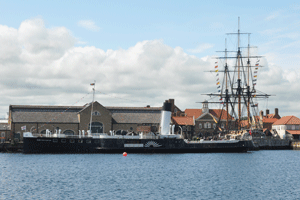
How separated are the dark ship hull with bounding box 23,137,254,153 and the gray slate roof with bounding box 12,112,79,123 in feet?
94.2

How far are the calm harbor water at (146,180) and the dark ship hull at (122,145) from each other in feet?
38.3

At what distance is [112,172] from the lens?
44469 millimetres

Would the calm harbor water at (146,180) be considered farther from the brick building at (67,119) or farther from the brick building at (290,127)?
the brick building at (290,127)

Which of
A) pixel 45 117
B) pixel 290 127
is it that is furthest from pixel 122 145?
pixel 290 127

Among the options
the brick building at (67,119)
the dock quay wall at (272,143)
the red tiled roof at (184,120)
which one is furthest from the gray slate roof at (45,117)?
the dock quay wall at (272,143)

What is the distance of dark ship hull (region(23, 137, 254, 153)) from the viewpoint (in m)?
66.6

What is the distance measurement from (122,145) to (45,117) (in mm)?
33862

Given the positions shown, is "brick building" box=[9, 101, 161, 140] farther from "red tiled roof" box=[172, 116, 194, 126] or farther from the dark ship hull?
the dark ship hull

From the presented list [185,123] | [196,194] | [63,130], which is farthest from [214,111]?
[196,194]

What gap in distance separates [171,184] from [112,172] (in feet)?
32.5

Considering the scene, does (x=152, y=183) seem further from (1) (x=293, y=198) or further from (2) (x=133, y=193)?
(1) (x=293, y=198)

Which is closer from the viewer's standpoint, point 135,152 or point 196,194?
point 196,194

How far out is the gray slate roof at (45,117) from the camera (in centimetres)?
9444

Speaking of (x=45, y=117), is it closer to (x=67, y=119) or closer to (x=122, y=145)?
(x=67, y=119)
